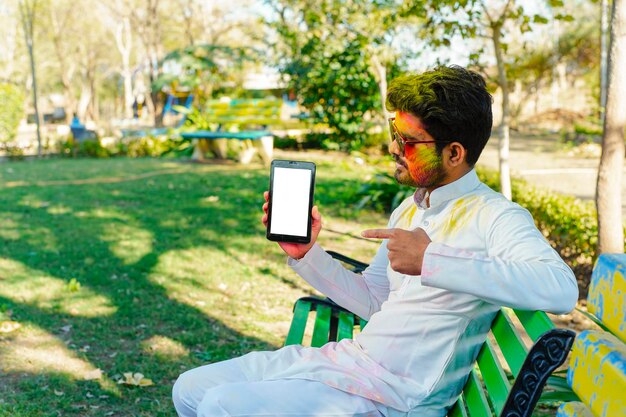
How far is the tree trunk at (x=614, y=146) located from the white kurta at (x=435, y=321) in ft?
9.69

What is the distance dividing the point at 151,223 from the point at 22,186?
4.14m

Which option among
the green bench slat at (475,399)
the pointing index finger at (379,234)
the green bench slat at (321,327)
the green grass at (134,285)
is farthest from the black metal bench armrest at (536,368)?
the green grass at (134,285)

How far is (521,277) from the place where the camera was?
1.78 meters

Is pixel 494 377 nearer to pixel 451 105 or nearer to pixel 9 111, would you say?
pixel 451 105

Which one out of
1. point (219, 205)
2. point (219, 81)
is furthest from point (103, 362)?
point (219, 81)

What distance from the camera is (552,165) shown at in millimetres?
13750

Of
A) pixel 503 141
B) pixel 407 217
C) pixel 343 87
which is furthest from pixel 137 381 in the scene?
pixel 343 87

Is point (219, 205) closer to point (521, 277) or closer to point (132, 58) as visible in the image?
point (521, 277)

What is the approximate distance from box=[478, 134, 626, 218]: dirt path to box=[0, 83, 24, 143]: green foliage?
11.3 metres

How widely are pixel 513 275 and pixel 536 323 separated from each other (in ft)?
0.56

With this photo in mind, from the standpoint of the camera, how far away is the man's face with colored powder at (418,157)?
219cm

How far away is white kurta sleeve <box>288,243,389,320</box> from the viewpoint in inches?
99.7

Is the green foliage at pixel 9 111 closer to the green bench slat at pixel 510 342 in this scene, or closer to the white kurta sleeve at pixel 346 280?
the white kurta sleeve at pixel 346 280

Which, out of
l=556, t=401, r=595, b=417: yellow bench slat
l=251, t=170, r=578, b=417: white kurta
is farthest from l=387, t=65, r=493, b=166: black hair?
A: l=556, t=401, r=595, b=417: yellow bench slat
